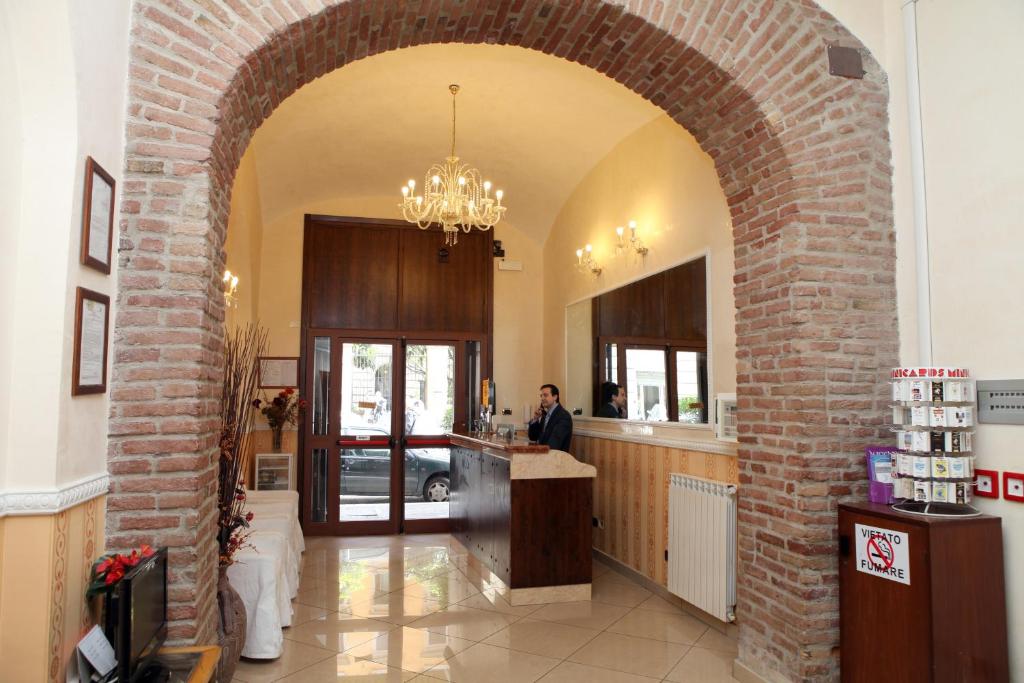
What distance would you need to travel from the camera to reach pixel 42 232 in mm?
2279

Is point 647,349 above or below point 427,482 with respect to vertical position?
above

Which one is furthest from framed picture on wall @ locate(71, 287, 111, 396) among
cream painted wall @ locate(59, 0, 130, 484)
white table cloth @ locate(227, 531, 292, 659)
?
white table cloth @ locate(227, 531, 292, 659)

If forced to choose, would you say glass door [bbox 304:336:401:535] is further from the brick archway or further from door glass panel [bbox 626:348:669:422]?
the brick archway

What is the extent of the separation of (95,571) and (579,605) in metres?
3.64

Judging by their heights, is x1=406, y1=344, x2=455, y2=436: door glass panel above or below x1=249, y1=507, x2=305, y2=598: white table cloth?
above

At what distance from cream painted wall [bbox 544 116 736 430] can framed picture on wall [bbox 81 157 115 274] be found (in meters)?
3.57

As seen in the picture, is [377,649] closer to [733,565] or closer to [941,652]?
[733,565]

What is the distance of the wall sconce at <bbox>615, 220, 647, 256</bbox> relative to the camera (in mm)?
5977

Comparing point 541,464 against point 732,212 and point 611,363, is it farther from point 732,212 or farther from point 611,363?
point 732,212

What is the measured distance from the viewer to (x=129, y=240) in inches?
109

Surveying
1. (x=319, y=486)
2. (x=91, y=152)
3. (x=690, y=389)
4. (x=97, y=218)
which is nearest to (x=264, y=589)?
(x=97, y=218)

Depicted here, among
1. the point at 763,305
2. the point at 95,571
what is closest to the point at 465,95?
the point at 763,305

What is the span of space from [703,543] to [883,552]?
5.35 feet

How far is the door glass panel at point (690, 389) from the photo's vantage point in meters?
5.02
